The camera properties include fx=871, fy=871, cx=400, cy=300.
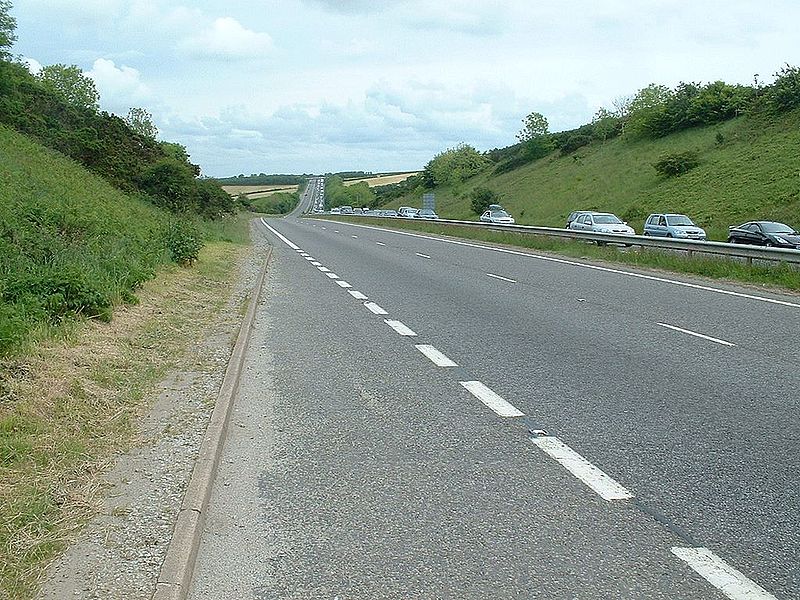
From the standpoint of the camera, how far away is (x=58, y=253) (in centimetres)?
1407

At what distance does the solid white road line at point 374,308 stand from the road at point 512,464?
1.77 metres

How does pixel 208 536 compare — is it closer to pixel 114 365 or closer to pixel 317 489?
pixel 317 489

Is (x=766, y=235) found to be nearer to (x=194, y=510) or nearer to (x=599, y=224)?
(x=599, y=224)

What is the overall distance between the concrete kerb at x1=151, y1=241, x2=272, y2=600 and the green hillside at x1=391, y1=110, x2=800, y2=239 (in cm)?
3602

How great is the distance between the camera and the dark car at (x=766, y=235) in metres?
30.4

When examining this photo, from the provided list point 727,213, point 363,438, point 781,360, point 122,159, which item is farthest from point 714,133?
point 363,438

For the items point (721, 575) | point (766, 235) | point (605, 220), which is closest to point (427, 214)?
point (605, 220)

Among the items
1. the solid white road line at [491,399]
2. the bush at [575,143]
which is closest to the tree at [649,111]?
the bush at [575,143]

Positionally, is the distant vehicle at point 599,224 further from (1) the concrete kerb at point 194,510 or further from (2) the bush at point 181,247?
(1) the concrete kerb at point 194,510

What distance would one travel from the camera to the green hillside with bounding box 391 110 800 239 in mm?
48938

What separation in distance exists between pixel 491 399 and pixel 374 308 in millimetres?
7285

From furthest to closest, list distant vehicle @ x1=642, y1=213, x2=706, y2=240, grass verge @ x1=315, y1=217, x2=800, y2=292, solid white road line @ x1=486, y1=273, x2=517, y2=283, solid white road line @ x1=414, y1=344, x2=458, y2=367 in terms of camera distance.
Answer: distant vehicle @ x1=642, y1=213, x2=706, y2=240, solid white road line @ x1=486, y1=273, x2=517, y2=283, grass verge @ x1=315, y1=217, x2=800, y2=292, solid white road line @ x1=414, y1=344, x2=458, y2=367

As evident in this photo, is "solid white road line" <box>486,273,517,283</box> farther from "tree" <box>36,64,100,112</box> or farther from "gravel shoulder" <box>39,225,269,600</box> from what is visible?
"tree" <box>36,64,100,112</box>

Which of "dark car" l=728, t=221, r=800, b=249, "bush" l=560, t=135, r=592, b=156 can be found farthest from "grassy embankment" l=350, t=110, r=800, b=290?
"dark car" l=728, t=221, r=800, b=249
